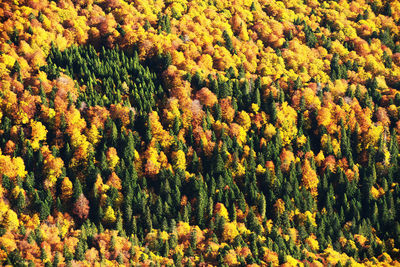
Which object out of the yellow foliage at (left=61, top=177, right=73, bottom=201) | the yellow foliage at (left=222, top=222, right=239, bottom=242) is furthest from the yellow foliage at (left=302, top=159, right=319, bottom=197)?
the yellow foliage at (left=61, top=177, right=73, bottom=201)

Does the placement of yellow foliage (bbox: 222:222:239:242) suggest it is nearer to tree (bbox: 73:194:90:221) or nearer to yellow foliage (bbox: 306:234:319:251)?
yellow foliage (bbox: 306:234:319:251)

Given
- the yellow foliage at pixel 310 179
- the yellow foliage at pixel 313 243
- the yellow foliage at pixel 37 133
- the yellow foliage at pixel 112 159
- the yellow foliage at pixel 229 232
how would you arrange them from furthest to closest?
1. the yellow foliage at pixel 310 179
2. the yellow foliage at pixel 37 133
3. the yellow foliage at pixel 112 159
4. the yellow foliage at pixel 313 243
5. the yellow foliage at pixel 229 232

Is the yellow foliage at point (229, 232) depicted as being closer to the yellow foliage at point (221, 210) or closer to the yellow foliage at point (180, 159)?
the yellow foliage at point (221, 210)

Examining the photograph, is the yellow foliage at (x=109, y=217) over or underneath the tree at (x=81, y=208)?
underneath

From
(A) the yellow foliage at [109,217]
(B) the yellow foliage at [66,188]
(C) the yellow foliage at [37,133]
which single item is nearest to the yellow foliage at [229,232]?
(A) the yellow foliage at [109,217]

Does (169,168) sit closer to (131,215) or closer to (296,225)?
(131,215)

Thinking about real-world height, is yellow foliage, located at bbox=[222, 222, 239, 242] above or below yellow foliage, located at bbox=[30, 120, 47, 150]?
Result: below

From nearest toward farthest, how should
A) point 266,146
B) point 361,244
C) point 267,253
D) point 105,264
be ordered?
point 105,264, point 267,253, point 361,244, point 266,146

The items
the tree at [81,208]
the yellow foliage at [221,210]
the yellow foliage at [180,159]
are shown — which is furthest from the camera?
the yellow foliage at [180,159]

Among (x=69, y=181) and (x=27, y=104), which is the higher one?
(x=27, y=104)

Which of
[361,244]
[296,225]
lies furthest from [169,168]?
[361,244]

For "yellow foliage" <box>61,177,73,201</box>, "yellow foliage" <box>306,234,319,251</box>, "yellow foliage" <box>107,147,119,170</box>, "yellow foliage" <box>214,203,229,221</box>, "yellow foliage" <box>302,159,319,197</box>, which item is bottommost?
"yellow foliage" <box>306,234,319,251</box>
